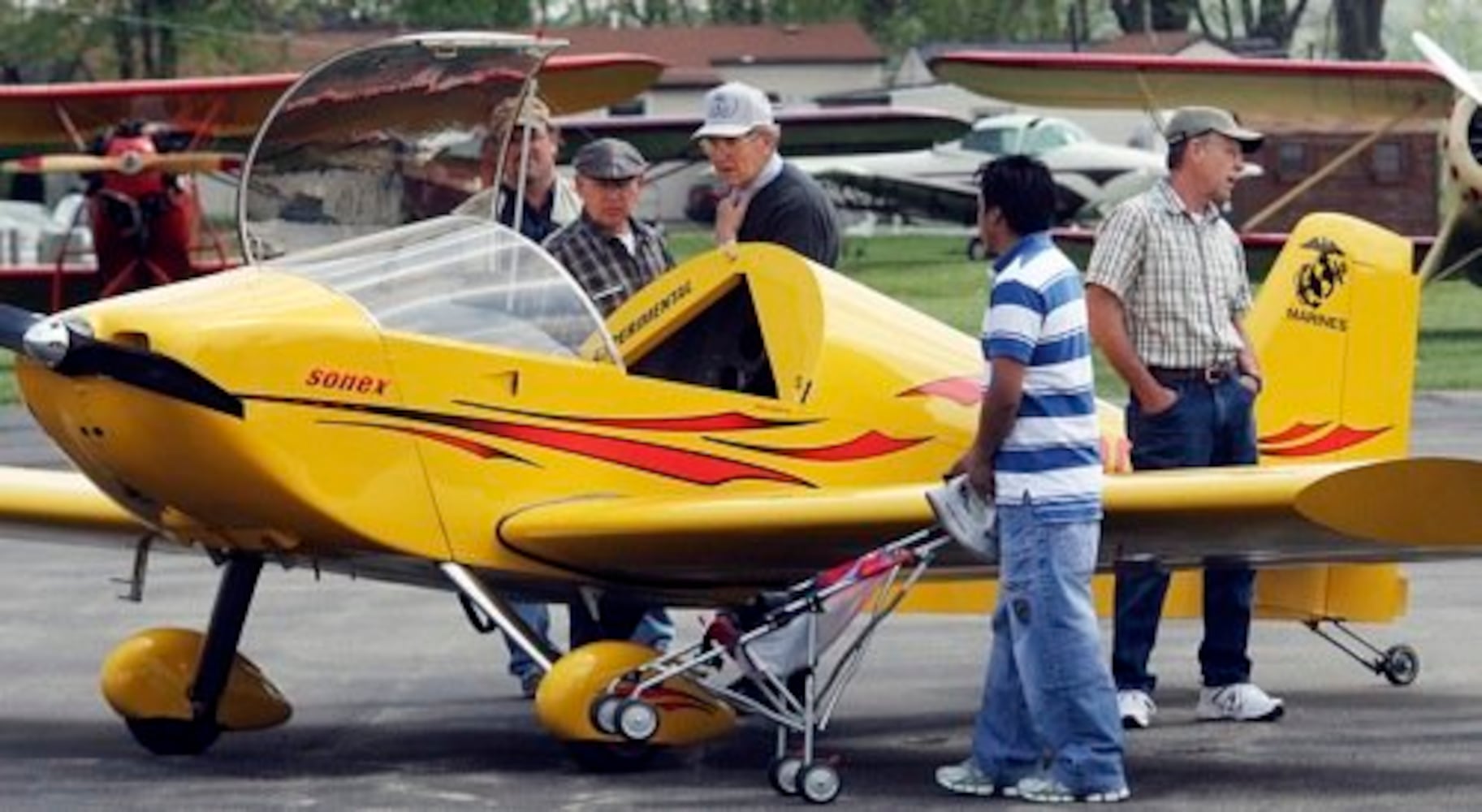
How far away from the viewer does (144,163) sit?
1294 inches

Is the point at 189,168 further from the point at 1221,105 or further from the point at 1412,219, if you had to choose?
the point at 1412,219

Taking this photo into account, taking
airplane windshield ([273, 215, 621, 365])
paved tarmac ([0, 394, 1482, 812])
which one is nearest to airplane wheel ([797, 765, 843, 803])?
paved tarmac ([0, 394, 1482, 812])

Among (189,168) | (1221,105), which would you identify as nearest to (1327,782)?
(189,168)

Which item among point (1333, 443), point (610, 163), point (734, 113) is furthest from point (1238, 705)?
point (610, 163)

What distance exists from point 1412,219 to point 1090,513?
4550cm

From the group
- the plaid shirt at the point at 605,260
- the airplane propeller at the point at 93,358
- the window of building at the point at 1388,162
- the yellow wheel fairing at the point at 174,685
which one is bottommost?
the window of building at the point at 1388,162

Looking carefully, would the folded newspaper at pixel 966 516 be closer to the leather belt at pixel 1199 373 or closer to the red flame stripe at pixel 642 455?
the red flame stripe at pixel 642 455

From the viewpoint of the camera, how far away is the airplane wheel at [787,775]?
9.73 m

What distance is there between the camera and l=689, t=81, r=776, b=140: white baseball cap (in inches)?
453

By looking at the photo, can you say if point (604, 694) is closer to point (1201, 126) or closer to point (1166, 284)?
point (1166, 284)

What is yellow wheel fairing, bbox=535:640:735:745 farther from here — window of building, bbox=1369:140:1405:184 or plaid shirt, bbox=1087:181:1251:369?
window of building, bbox=1369:140:1405:184

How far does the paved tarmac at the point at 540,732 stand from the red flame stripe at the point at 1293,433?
0.78 meters

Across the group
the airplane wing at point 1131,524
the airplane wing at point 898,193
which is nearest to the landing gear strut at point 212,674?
the airplane wing at point 1131,524

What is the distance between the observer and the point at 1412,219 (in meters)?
54.2
